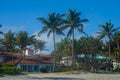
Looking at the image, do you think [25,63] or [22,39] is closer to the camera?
[22,39]

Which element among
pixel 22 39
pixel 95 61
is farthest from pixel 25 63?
Result: pixel 95 61

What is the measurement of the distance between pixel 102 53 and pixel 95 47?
7126 millimetres

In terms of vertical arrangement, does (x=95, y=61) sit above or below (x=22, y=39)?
below

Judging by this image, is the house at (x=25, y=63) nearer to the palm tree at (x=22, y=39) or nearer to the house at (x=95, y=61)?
the palm tree at (x=22, y=39)

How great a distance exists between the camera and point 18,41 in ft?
240

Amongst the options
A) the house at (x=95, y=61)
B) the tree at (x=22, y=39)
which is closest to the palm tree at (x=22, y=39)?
the tree at (x=22, y=39)

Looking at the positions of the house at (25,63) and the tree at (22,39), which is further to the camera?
the house at (25,63)

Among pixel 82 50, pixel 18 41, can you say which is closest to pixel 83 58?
pixel 82 50

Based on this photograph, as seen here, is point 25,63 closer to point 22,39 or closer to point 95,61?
point 22,39

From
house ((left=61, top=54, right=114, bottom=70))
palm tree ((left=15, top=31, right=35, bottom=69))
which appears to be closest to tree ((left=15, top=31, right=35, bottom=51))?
palm tree ((left=15, top=31, right=35, bottom=69))

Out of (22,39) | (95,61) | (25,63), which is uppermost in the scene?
(22,39)

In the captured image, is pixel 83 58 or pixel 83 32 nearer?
pixel 83 32

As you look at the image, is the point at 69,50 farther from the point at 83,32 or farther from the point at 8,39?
the point at 8,39

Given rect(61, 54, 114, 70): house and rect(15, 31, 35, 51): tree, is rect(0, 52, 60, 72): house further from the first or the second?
rect(61, 54, 114, 70): house
